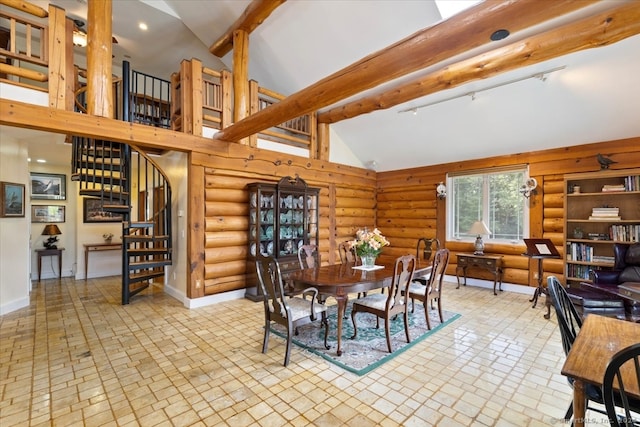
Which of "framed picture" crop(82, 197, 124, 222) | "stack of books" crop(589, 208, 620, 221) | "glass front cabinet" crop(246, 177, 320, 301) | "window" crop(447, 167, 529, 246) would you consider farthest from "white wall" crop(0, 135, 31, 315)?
"stack of books" crop(589, 208, 620, 221)

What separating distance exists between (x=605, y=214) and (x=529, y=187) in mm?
1123

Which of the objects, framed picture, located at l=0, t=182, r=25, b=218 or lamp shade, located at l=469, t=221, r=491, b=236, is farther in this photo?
lamp shade, located at l=469, t=221, r=491, b=236

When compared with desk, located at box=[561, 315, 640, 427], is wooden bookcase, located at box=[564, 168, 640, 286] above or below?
above

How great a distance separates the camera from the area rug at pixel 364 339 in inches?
114

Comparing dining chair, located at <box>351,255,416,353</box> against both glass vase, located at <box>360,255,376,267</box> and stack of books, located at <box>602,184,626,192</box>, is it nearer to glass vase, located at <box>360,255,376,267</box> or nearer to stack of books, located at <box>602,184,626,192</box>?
glass vase, located at <box>360,255,376,267</box>

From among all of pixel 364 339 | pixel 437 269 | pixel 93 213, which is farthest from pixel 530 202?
pixel 93 213

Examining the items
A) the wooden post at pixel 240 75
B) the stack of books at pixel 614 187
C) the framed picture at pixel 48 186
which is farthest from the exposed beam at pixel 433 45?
the framed picture at pixel 48 186

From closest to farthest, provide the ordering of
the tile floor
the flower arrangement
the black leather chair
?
the tile floor → the flower arrangement → the black leather chair

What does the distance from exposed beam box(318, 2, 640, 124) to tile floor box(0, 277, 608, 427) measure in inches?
127

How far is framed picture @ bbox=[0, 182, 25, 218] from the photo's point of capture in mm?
4340

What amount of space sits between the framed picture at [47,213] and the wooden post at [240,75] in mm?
5209

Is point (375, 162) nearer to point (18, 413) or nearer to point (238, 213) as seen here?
point (238, 213)

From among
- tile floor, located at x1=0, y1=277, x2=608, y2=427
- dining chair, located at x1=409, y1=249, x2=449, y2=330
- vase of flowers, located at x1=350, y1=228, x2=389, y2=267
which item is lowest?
tile floor, located at x1=0, y1=277, x2=608, y2=427

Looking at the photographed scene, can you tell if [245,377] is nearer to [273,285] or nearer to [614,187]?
[273,285]
